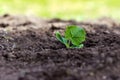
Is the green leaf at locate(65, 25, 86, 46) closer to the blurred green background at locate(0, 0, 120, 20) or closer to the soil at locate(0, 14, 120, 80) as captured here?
the soil at locate(0, 14, 120, 80)

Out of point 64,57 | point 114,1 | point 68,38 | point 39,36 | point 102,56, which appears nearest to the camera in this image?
point 102,56

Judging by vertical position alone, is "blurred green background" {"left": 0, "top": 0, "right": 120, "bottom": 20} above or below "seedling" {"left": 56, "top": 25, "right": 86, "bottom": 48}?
below

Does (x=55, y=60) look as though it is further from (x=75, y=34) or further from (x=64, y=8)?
(x=64, y=8)

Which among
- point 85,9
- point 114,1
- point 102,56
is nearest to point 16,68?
point 102,56

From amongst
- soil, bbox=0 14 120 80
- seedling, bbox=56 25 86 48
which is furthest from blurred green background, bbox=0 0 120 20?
seedling, bbox=56 25 86 48

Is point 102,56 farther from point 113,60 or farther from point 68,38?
point 68,38

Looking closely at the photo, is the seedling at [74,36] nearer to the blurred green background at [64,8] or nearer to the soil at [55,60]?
the soil at [55,60]

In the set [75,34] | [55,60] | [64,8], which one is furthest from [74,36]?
[64,8]
